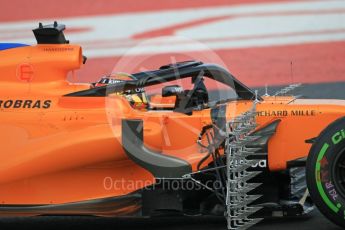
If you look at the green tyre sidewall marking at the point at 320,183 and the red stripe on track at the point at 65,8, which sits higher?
the red stripe on track at the point at 65,8

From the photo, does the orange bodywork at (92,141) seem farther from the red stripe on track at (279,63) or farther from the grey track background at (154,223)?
the red stripe on track at (279,63)

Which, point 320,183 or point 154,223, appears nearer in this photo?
point 320,183

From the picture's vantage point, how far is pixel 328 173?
5.41 metres

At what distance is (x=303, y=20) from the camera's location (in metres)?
13.9

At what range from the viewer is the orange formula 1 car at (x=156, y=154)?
5.54 metres

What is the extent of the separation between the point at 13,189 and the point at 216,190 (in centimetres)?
165

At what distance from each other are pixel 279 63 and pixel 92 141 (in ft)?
27.4

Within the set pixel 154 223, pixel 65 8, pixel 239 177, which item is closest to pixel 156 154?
pixel 239 177

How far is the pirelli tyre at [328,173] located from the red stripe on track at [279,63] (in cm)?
757

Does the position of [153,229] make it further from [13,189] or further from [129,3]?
[129,3]

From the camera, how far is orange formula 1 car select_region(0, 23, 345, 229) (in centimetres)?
554

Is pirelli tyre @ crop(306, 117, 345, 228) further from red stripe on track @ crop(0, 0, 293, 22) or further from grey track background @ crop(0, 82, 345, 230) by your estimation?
red stripe on track @ crop(0, 0, 293, 22)

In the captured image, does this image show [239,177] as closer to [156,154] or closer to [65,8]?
[156,154]

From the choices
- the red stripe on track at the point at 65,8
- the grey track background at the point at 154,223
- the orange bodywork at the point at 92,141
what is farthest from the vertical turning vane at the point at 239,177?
the red stripe on track at the point at 65,8
